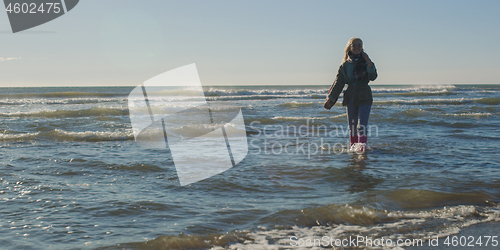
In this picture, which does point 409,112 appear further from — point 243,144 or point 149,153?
point 149,153

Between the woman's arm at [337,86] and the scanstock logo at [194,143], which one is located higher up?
the woman's arm at [337,86]

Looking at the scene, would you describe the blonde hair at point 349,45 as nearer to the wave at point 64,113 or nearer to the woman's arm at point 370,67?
the woman's arm at point 370,67

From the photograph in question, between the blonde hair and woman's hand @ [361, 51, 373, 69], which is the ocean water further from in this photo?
the blonde hair

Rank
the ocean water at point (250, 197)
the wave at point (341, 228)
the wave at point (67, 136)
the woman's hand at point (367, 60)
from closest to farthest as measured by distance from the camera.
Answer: the wave at point (341, 228), the ocean water at point (250, 197), the woman's hand at point (367, 60), the wave at point (67, 136)

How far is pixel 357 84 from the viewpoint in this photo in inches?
226

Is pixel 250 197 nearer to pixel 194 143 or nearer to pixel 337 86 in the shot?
pixel 337 86

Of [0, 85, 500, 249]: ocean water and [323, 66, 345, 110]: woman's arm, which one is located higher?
[323, 66, 345, 110]: woman's arm

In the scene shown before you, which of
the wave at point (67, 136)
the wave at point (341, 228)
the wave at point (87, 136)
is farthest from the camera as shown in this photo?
the wave at point (87, 136)

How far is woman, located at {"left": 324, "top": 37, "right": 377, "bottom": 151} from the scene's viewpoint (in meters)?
5.56

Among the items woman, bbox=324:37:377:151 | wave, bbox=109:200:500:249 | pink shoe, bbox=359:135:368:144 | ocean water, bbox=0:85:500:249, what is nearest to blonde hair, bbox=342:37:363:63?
woman, bbox=324:37:377:151

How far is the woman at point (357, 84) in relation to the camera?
5.56m

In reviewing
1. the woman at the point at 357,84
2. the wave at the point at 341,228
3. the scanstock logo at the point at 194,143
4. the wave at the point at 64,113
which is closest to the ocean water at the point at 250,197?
the wave at the point at 341,228

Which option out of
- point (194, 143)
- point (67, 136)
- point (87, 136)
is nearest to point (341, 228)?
point (194, 143)

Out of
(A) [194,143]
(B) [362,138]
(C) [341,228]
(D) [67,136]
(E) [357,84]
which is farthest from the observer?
(D) [67,136]
